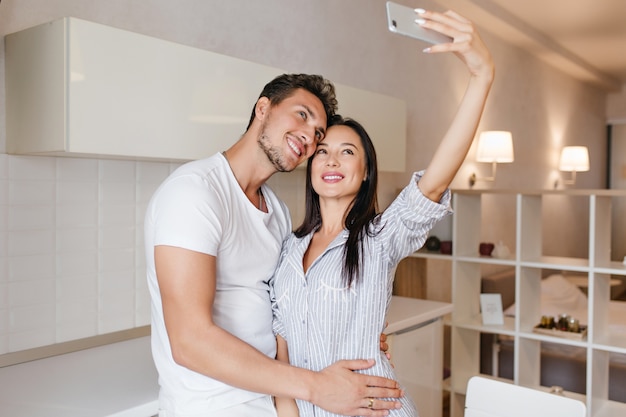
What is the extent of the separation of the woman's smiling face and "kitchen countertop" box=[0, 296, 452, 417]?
Answer: 0.76 meters

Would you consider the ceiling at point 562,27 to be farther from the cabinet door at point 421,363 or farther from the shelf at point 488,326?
the cabinet door at point 421,363

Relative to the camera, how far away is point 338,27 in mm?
3295

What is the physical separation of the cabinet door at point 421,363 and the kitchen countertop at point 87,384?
1.06 m

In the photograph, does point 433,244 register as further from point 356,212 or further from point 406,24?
point 406,24

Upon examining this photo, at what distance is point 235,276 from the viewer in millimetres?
1501

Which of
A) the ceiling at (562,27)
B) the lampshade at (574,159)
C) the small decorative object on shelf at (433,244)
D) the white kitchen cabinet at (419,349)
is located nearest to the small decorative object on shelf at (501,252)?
the small decorative object on shelf at (433,244)

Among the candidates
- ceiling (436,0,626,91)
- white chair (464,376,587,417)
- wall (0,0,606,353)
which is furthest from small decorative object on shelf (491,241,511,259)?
ceiling (436,0,626,91)

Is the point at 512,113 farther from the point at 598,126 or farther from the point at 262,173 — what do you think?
the point at 262,173

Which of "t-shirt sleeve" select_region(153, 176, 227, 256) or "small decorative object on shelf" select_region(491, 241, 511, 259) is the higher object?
"t-shirt sleeve" select_region(153, 176, 227, 256)

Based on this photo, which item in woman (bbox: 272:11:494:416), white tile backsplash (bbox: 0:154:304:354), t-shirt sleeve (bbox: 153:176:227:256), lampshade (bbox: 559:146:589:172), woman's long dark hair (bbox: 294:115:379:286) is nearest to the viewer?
t-shirt sleeve (bbox: 153:176:227:256)

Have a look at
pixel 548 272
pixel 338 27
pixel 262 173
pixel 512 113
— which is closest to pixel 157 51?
pixel 262 173

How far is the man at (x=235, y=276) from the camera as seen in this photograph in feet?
4.22

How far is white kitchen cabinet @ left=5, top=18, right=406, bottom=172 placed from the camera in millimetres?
1673

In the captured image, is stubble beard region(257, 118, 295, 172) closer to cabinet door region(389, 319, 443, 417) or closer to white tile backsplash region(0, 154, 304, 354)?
white tile backsplash region(0, 154, 304, 354)
